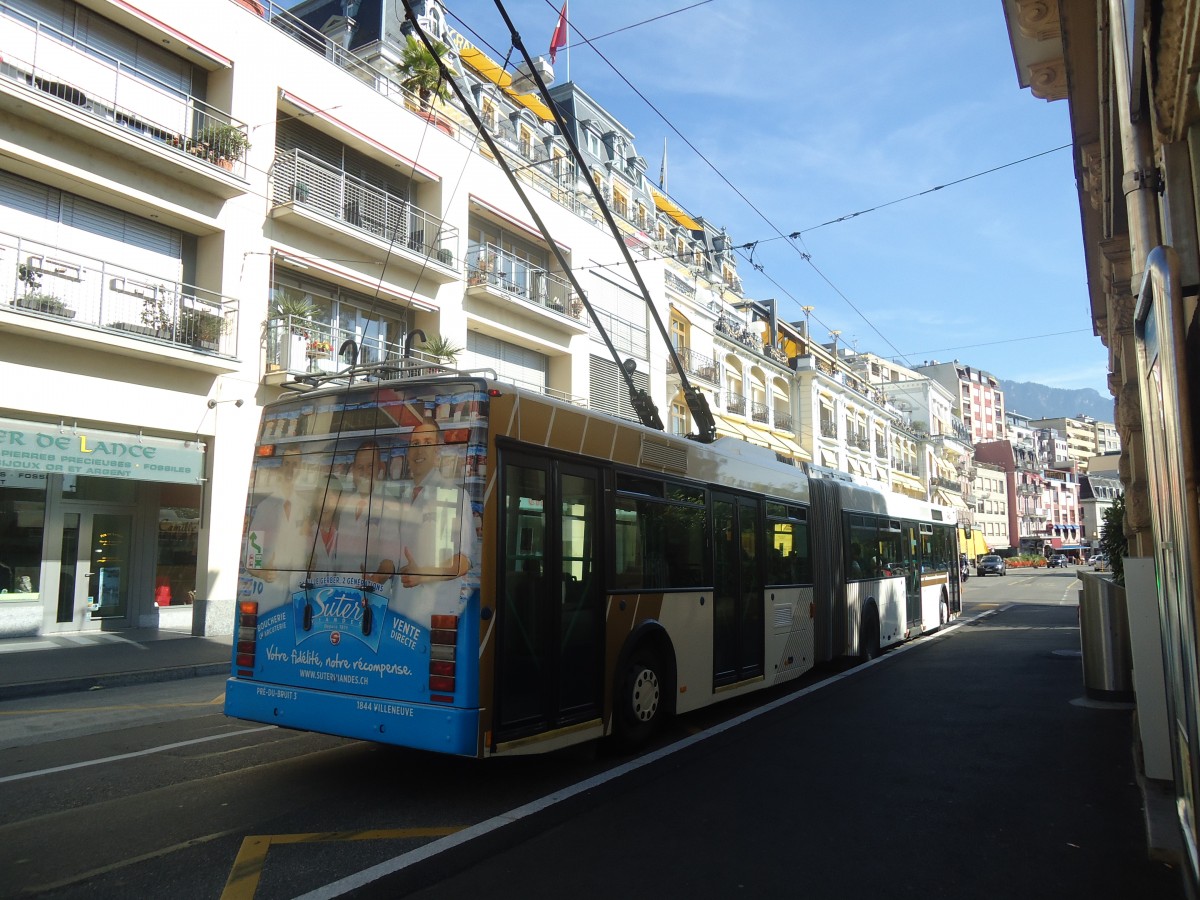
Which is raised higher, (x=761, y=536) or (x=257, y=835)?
(x=761, y=536)

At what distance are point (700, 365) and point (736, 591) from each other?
91.8 ft

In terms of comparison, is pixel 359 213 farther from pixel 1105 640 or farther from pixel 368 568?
pixel 1105 640

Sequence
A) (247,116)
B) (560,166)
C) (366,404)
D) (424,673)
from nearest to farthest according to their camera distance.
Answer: (424,673)
(366,404)
(247,116)
(560,166)

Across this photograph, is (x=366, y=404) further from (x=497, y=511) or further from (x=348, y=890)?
(x=348, y=890)

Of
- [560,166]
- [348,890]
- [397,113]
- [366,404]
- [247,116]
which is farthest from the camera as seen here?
[560,166]

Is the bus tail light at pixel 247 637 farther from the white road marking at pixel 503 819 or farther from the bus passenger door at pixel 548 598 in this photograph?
the white road marking at pixel 503 819

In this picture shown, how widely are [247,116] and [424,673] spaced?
1678cm

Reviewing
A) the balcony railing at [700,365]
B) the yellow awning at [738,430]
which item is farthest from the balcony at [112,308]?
the yellow awning at [738,430]

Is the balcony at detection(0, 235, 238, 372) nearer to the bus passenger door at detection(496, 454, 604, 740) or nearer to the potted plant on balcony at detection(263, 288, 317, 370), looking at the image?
the potted plant on balcony at detection(263, 288, 317, 370)

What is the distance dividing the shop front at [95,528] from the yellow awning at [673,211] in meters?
29.6

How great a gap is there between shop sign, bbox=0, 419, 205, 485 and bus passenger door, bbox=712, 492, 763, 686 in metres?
12.2

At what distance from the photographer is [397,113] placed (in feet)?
73.7

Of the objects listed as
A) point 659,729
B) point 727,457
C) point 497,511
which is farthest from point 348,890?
point 727,457

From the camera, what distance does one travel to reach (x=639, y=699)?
24.3ft
